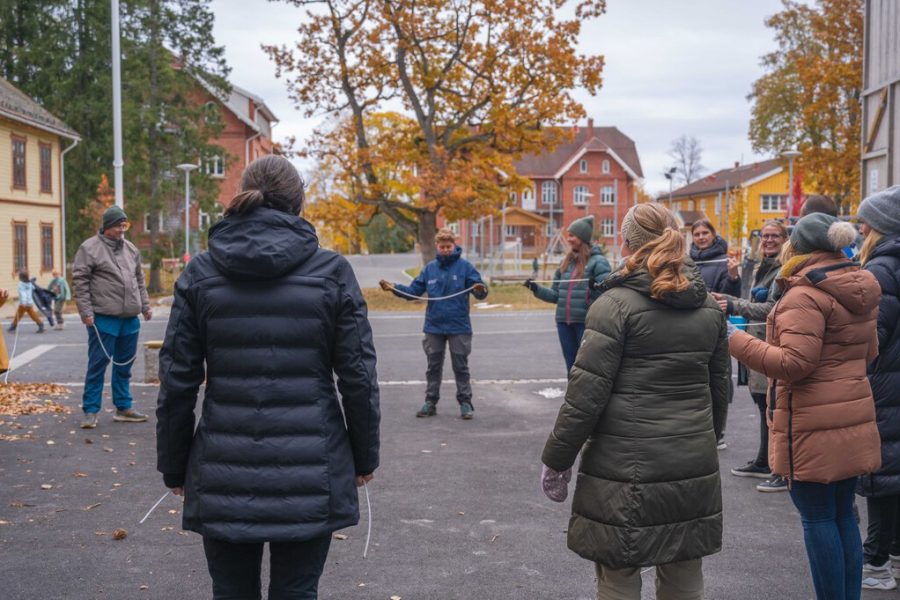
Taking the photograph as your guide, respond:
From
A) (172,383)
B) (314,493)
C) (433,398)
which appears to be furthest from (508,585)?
(433,398)

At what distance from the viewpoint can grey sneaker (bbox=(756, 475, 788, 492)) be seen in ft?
22.7

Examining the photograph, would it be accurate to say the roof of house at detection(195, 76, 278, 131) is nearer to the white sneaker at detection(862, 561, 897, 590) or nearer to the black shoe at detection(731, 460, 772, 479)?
the black shoe at detection(731, 460, 772, 479)

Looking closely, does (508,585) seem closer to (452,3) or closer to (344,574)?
(344,574)

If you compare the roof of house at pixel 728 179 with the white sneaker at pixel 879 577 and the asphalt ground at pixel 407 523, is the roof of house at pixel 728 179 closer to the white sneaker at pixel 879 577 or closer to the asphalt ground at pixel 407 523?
the asphalt ground at pixel 407 523

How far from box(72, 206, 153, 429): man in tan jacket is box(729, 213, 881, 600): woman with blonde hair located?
6.68 meters

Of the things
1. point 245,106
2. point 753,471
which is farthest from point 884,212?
point 245,106

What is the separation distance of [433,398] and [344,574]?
16.5 feet

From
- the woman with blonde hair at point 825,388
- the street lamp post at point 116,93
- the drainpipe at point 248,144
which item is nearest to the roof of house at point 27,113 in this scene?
the street lamp post at point 116,93

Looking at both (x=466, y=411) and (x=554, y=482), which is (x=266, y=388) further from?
(x=466, y=411)

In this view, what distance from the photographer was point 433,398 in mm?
10133

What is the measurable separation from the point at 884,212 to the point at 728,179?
8584 cm

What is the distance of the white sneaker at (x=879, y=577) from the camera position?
496 cm

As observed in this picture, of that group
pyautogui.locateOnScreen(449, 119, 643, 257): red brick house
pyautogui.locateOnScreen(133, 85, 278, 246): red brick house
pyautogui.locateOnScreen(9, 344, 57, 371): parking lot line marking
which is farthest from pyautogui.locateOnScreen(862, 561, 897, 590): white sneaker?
pyautogui.locateOnScreen(449, 119, 643, 257): red brick house

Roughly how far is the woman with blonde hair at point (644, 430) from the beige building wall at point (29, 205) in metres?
34.5
